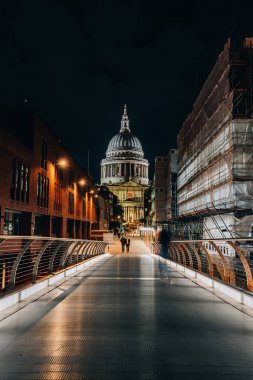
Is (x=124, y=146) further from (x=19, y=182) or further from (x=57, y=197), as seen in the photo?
(x=19, y=182)

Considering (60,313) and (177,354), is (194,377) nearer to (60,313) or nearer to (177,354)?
(177,354)

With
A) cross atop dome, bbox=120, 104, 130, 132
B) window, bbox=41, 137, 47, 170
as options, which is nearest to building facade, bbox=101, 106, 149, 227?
cross atop dome, bbox=120, 104, 130, 132

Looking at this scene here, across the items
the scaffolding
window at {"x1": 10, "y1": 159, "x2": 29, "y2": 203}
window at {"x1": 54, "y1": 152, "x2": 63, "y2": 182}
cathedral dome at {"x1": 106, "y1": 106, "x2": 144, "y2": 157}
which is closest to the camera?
window at {"x1": 10, "y1": 159, "x2": 29, "y2": 203}

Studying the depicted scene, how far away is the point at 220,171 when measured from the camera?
36406 millimetres

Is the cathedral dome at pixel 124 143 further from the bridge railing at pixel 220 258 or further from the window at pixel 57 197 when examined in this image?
the bridge railing at pixel 220 258

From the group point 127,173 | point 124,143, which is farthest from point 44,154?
point 124,143

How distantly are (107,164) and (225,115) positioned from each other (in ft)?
450

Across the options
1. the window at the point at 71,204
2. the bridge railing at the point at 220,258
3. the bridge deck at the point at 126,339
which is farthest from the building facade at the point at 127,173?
the bridge deck at the point at 126,339

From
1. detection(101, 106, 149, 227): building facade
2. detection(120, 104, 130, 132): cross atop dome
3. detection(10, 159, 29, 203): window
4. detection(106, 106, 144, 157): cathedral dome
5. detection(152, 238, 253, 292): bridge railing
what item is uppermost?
detection(120, 104, 130, 132): cross atop dome

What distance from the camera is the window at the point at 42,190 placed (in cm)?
3824

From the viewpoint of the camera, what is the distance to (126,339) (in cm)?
534

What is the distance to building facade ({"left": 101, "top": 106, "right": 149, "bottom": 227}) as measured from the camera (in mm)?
161500

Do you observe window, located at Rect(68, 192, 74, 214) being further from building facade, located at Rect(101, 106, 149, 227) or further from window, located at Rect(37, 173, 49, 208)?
building facade, located at Rect(101, 106, 149, 227)

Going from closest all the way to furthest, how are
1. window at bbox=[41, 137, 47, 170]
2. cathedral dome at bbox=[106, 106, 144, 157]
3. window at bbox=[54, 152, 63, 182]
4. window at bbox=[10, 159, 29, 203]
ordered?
1. window at bbox=[10, 159, 29, 203]
2. window at bbox=[41, 137, 47, 170]
3. window at bbox=[54, 152, 63, 182]
4. cathedral dome at bbox=[106, 106, 144, 157]
